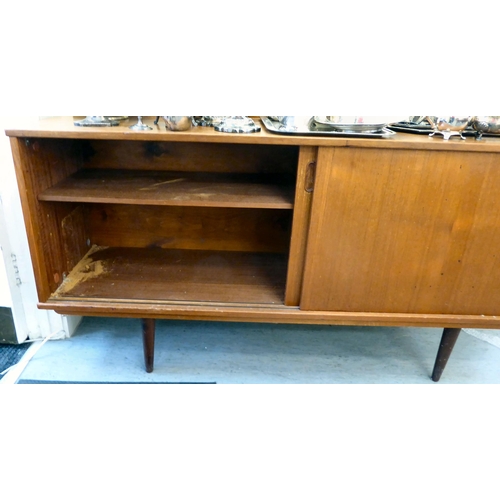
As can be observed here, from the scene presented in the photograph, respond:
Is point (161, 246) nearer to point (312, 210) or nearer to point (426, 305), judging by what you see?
point (312, 210)

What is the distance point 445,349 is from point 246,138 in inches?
33.5

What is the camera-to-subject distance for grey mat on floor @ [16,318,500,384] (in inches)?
45.5

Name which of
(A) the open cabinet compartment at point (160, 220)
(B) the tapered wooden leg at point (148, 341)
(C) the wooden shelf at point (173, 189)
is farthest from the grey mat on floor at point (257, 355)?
(C) the wooden shelf at point (173, 189)

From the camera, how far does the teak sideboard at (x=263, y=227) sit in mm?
808

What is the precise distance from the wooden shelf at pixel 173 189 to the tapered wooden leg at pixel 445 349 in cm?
62

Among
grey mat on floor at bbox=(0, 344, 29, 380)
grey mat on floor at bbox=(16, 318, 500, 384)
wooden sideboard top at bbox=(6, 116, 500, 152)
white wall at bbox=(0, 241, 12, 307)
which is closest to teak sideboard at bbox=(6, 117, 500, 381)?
wooden sideboard top at bbox=(6, 116, 500, 152)

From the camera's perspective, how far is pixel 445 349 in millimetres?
1098

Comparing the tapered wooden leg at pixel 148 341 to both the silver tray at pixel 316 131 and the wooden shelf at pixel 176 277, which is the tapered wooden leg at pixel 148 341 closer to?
the wooden shelf at pixel 176 277

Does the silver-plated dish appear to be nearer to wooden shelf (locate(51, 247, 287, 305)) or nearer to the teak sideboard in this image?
the teak sideboard

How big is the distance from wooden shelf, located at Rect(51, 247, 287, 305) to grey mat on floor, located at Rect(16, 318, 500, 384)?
11.5 inches

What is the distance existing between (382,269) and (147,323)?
66cm

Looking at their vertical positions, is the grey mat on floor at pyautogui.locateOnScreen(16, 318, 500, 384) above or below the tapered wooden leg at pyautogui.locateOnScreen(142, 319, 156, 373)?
below

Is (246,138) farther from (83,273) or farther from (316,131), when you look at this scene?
(83,273)
